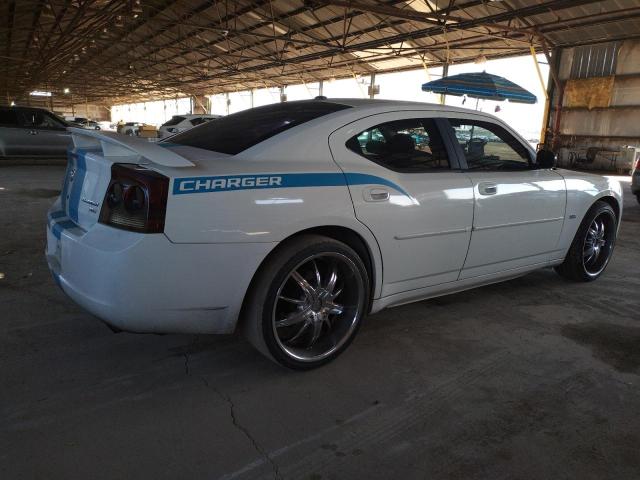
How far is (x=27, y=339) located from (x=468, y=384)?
2.50 m

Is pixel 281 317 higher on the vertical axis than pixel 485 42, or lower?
lower

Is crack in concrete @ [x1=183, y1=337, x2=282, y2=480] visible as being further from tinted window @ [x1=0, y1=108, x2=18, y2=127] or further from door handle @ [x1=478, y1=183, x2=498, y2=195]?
tinted window @ [x1=0, y1=108, x2=18, y2=127]

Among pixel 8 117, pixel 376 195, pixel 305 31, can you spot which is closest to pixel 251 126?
pixel 376 195

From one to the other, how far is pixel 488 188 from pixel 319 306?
1434mm

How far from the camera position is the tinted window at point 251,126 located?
8.82 ft

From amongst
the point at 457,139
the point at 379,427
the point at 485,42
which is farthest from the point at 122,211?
the point at 485,42

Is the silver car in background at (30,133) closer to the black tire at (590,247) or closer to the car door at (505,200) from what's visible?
the car door at (505,200)

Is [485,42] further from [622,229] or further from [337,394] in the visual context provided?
[337,394]

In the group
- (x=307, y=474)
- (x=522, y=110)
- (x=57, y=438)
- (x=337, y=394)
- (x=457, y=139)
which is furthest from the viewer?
(x=522, y=110)

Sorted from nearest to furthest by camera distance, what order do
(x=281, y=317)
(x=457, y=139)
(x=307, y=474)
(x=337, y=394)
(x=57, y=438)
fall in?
1. (x=307, y=474)
2. (x=57, y=438)
3. (x=337, y=394)
4. (x=281, y=317)
5. (x=457, y=139)

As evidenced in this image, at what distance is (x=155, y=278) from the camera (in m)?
2.11

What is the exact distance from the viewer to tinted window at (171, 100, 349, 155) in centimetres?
269

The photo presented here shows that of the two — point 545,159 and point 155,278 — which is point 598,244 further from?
point 155,278

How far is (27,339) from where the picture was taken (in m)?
2.85
